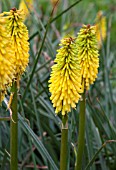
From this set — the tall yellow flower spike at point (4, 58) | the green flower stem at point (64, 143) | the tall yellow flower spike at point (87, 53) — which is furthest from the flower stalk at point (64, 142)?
the tall yellow flower spike at point (4, 58)

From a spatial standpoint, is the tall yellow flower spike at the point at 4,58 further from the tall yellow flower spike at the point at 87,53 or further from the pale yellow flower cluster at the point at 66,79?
the tall yellow flower spike at the point at 87,53

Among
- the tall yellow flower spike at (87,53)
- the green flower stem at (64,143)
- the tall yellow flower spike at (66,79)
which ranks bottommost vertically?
the green flower stem at (64,143)

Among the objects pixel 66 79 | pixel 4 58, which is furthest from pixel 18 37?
pixel 4 58

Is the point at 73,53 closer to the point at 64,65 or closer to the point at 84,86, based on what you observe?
the point at 64,65

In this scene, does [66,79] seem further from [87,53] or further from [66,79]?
[87,53]

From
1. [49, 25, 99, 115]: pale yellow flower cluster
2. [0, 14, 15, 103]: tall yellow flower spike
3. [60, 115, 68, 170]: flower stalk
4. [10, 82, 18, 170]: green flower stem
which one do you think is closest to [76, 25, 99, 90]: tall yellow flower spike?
[49, 25, 99, 115]: pale yellow flower cluster

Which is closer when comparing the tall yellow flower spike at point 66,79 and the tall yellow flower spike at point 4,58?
the tall yellow flower spike at point 4,58

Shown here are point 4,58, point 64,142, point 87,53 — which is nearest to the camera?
point 4,58

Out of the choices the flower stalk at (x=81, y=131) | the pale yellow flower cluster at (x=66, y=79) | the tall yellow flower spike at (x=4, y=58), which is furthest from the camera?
the flower stalk at (x=81, y=131)

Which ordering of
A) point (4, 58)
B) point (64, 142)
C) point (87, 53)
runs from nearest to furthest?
point (4, 58), point (64, 142), point (87, 53)
